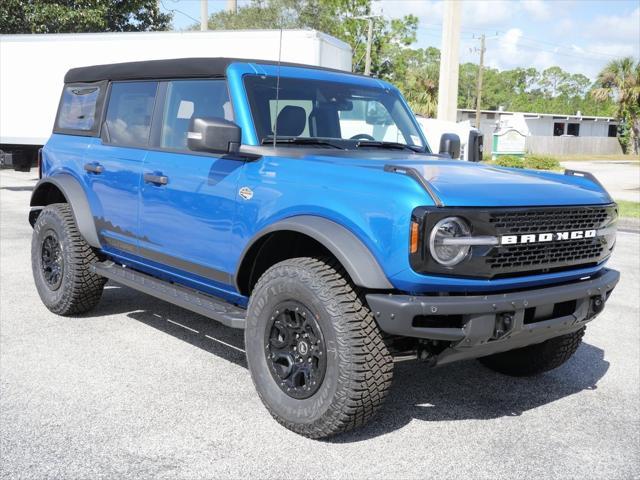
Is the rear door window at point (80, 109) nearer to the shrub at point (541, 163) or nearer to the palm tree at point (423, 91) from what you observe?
the shrub at point (541, 163)

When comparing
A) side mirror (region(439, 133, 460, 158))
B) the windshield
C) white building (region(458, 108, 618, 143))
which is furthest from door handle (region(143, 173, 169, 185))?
white building (region(458, 108, 618, 143))

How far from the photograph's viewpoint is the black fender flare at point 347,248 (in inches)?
133

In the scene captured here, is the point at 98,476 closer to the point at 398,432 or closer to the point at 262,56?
the point at 398,432

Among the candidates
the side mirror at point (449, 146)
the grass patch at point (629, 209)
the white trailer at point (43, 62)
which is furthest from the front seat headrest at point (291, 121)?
the grass patch at point (629, 209)

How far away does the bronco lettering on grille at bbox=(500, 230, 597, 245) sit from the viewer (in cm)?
346

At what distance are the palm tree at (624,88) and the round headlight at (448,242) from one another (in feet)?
173

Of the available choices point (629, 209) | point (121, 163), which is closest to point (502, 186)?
point (121, 163)

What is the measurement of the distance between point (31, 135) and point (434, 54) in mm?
91700

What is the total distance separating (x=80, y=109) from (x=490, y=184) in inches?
149

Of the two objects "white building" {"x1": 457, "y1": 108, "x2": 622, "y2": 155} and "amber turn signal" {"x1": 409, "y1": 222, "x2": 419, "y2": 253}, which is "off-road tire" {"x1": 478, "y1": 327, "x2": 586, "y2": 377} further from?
"white building" {"x1": 457, "y1": 108, "x2": 622, "y2": 155}

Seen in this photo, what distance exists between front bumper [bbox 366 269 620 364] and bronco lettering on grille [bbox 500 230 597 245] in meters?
0.25

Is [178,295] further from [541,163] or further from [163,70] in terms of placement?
[541,163]

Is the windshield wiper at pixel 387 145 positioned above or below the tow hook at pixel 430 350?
above

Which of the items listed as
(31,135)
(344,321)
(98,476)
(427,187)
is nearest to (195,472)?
(98,476)
